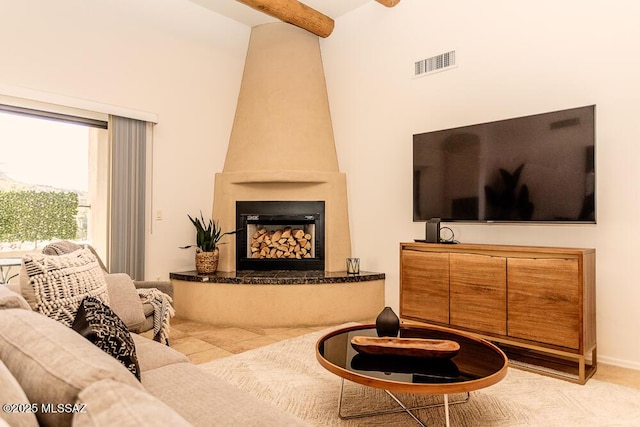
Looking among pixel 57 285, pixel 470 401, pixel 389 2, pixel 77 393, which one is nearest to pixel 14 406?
pixel 77 393

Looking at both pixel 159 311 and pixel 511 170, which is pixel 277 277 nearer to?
pixel 159 311

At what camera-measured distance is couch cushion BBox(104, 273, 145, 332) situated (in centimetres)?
244

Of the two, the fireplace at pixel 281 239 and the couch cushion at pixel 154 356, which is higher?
the fireplace at pixel 281 239

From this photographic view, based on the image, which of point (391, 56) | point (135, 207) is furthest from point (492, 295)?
point (135, 207)

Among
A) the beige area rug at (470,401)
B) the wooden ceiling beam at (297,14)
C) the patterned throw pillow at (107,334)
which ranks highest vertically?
the wooden ceiling beam at (297,14)

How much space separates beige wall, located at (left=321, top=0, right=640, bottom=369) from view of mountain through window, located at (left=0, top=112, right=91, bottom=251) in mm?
2633

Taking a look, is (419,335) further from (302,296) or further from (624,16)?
(624,16)

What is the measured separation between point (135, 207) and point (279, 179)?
1.42 m

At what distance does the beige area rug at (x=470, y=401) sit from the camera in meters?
2.06

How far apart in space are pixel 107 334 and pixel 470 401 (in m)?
1.84

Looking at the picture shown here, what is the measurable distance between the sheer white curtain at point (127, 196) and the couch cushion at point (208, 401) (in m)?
2.60

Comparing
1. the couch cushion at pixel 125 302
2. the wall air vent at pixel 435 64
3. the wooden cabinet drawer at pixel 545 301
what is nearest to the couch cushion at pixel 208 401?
the couch cushion at pixel 125 302

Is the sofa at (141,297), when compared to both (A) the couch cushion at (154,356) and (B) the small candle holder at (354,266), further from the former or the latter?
(B) the small candle holder at (354,266)

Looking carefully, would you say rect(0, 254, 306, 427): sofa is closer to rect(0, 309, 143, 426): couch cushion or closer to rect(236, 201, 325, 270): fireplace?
rect(0, 309, 143, 426): couch cushion
